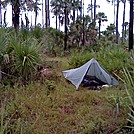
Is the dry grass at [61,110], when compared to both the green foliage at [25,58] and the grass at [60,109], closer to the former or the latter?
the grass at [60,109]

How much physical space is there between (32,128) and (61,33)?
15.3m

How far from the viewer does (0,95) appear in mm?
6879

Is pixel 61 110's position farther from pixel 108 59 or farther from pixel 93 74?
pixel 108 59

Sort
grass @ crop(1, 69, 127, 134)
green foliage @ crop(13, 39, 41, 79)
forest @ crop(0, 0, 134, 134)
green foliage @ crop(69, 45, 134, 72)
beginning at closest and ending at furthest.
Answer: forest @ crop(0, 0, 134, 134) < grass @ crop(1, 69, 127, 134) < green foliage @ crop(13, 39, 41, 79) < green foliage @ crop(69, 45, 134, 72)

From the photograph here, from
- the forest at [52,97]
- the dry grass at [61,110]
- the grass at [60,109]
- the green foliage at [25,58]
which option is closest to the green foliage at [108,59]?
the forest at [52,97]

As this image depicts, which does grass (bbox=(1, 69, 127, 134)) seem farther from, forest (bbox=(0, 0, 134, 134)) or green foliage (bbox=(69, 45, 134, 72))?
green foliage (bbox=(69, 45, 134, 72))

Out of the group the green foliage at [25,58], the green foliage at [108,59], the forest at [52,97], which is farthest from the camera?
the green foliage at [108,59]

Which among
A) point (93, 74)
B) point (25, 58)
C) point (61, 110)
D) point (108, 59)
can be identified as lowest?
point (61, 110)

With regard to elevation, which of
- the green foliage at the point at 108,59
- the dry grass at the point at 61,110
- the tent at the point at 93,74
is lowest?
the dry grass at the point at 61,110

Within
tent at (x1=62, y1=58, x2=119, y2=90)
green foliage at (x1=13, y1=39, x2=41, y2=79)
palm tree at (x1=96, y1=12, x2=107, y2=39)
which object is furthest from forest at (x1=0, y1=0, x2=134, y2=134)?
palm tree at (x1=96, y1=12, x2=107, y2=39)

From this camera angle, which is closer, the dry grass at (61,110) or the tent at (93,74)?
the dry grass at (61,110)

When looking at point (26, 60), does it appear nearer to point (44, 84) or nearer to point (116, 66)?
point (44, 84)

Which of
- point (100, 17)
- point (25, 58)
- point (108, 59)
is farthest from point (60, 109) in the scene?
point (100, 17)

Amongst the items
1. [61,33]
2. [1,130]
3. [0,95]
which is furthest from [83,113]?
[61,33]
